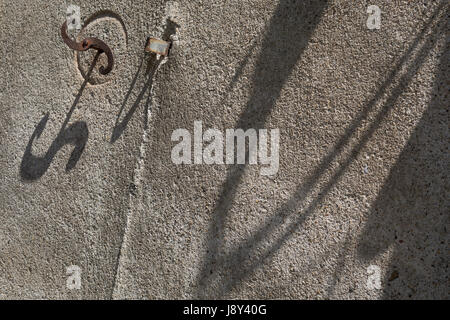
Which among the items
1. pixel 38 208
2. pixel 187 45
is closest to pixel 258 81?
pixel 187 45

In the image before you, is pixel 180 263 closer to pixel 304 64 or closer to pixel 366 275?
pixel 366 275

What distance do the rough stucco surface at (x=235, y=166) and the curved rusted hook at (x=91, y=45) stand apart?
0.08 metres

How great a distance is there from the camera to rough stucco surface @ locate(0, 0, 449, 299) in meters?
2.55

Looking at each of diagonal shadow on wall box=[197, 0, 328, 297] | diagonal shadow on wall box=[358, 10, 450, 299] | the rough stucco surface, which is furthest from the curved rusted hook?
diagonal shadow on wall box=[358, 10, 450, 299]

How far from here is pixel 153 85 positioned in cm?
326

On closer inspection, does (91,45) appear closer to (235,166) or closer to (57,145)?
(57,145)

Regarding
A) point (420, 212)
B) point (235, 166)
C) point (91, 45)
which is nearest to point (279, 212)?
point (235, 166)

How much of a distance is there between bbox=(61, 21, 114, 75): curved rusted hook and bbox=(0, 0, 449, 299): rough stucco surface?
0.25ft

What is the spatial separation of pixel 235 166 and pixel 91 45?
140cm

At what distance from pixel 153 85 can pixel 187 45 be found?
1.21 feet

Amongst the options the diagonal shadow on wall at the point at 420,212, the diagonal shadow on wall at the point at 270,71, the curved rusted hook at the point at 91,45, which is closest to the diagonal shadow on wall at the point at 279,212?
the diagonal shadow on wall at the point at 270,71

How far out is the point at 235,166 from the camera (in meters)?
2.98

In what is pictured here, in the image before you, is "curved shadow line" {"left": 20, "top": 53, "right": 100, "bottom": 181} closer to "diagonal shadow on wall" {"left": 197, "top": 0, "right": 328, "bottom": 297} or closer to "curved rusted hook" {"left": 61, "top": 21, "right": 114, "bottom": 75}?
"curved rusted hook" {"left": 61, "top": 21, "right": 114, "bottom": 75}

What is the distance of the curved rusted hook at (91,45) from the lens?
10.8ft
